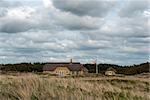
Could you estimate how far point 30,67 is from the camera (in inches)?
5017

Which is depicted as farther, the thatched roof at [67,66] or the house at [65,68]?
the thatched roof at [67,66]

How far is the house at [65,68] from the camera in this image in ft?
363

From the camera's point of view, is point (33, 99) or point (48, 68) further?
point (48, 68)

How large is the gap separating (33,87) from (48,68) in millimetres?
106305

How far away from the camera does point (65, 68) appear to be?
114m

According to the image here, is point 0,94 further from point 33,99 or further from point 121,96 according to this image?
point 121,96

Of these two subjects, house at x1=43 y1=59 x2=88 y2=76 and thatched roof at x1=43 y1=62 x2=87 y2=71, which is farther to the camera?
thatched roof at x1=43 y1=62 x2=87 y2=71

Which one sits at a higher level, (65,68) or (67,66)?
(67,66)

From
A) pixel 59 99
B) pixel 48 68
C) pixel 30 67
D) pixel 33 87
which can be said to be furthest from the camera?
pixel 30 67

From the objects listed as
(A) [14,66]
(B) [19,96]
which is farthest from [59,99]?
(A) [14,66]

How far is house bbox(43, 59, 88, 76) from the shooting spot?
110600 millimetres

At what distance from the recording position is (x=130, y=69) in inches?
4286

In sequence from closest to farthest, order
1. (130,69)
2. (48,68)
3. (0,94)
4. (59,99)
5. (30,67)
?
(59,99) < (0,94) < (130,69) < (48,68) < (30,67)

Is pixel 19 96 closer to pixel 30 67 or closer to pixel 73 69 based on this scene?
pixel 73 69
